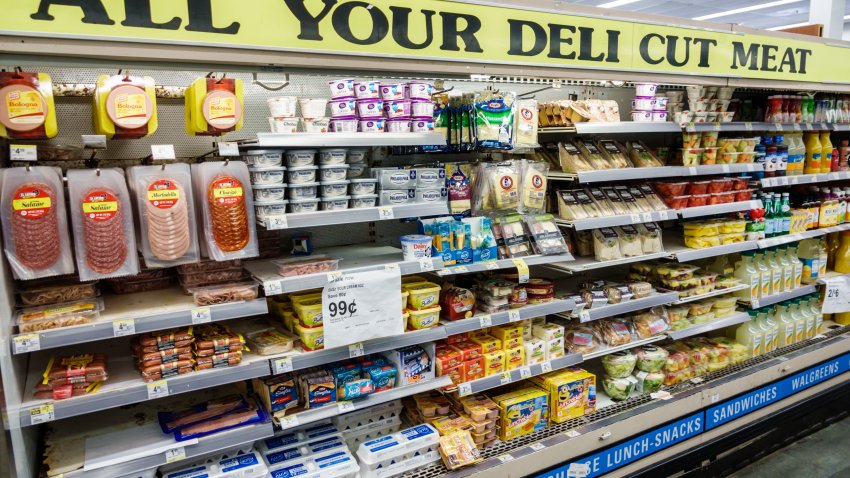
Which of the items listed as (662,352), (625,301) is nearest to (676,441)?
(662,352)

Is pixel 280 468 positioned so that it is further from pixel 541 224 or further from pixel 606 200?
pixel 606 200

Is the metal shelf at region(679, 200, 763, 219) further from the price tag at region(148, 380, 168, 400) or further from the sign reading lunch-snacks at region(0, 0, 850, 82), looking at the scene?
the price tag at region(148, 380, 168, 400)

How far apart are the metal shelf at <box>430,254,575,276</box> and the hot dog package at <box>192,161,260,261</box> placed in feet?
2.88

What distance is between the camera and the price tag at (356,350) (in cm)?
240

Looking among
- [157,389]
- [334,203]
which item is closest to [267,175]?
[334,203]

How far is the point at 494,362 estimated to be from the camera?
283cm

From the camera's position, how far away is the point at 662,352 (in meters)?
3.47

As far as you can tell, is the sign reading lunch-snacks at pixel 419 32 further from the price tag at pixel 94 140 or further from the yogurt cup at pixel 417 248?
the yogurt cup at pixel 417 248

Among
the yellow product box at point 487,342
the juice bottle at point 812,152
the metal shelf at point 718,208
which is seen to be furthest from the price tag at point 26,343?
the juice bottle at point 812,152

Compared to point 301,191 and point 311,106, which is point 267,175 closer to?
point 301,191

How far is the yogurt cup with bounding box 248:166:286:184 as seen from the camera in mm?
2148

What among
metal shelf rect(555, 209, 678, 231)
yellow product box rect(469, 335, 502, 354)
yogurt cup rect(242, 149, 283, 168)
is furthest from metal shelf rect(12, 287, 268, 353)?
metal shelf rect(555, 209, 678, 231)

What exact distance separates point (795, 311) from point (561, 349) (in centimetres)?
240

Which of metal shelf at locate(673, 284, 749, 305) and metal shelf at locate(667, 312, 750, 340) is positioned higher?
metal shelf at locate(673, 284, 749, 305)
